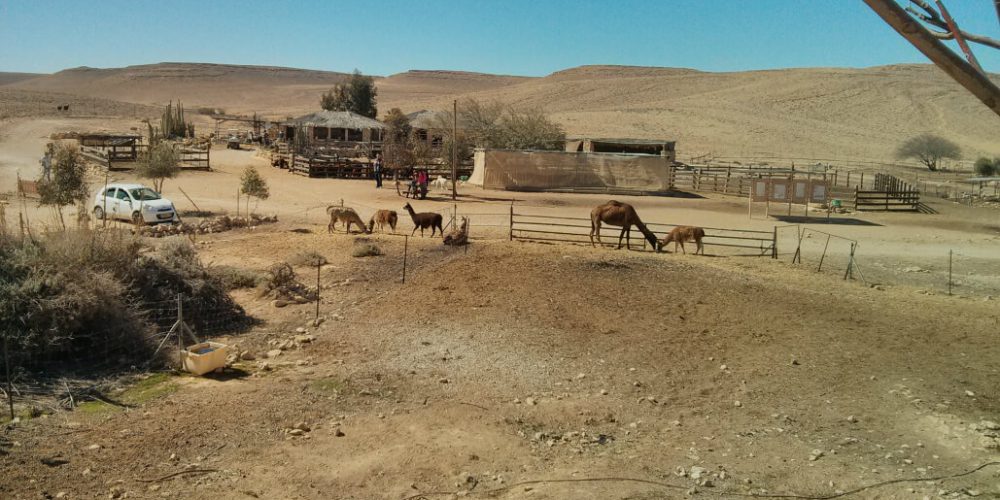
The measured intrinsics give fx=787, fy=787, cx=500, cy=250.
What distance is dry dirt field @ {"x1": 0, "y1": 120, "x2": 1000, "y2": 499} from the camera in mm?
7160

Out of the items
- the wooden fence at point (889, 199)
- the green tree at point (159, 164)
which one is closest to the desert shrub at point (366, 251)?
the green tree at point (159, 164)

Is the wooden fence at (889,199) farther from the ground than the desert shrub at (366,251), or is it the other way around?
the wooden fence at (889,199)

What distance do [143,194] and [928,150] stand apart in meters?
62.7

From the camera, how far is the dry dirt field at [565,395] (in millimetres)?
7160

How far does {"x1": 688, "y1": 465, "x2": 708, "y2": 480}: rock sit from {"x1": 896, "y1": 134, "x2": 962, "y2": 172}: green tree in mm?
64955

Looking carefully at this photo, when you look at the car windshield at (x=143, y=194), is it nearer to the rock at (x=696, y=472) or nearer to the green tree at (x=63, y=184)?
the green tree at (x=63, y=184)

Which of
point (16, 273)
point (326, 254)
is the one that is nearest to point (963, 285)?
point (326, 254)

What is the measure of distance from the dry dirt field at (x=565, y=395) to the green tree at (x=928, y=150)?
5427 centimetres

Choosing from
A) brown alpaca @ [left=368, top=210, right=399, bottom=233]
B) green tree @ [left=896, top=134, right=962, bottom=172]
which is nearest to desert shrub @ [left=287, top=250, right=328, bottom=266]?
brown alpaca @ [left=368, top=210, right=399, bottom=233]

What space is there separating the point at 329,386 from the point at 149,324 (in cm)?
331

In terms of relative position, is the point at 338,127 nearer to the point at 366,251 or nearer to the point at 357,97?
the point at 357,97

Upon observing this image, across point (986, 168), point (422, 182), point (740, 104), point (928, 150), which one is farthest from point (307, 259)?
point (740, 104)

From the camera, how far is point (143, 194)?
76.9 feet

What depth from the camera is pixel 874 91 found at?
9812cm
